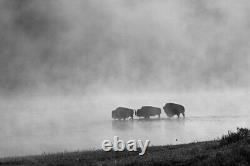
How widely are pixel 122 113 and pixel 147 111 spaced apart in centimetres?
685

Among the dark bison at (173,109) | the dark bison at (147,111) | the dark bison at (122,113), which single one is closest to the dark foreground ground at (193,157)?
the dark bison at (173,109)

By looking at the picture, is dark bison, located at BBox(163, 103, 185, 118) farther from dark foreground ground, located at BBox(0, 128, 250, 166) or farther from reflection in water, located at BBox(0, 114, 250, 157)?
dark foreground ground, located at BBox(0, 128, 250, 166)

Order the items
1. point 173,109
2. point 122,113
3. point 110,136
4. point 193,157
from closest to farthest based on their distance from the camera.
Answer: point 193,157
point 110,136
point 173,109
point 122,113

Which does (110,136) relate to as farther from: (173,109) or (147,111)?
(147,111)

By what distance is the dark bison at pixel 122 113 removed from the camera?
10706cm

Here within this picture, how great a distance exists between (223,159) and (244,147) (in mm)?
2011

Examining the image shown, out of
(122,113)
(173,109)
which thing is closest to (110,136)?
(173,109)

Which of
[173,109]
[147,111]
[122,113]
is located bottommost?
[122,113]

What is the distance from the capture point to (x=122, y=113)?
109 metres

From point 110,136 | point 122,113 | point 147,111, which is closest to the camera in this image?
point 110,136

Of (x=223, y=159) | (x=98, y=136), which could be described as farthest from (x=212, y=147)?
(x=98, y=136)

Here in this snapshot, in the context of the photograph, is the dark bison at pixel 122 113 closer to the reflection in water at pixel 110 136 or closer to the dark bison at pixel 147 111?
the dark bison at pixel 147 111

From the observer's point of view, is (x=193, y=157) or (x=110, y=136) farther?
(x=110, y=136)

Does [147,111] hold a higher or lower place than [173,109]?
lower
